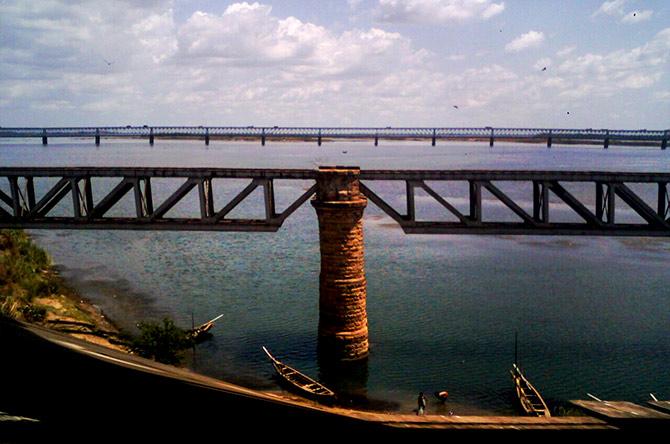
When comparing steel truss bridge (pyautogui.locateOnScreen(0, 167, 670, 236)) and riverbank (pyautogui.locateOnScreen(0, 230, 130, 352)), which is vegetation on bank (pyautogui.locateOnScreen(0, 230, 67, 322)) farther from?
steel truss bridge (pyautogui.locateOnScreen(0, 167, 670, 236))

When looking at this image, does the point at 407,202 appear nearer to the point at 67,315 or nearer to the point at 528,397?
the point at 528,397

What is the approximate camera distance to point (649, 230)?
19859mm

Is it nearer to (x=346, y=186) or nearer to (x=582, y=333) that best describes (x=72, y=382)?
(x=346, y=186)

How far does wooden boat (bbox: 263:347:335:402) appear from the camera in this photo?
18.7 m

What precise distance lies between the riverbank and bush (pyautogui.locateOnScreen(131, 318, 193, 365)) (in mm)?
758

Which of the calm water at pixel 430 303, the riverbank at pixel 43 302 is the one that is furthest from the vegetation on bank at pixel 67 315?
the calm water at pixel 430 303

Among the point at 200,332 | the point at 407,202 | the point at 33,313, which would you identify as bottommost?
the point at 200,332

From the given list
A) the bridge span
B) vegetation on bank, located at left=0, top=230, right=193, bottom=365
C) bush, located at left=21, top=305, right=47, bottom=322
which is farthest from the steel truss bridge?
vegetation on bank, located at left=0, top=230, right=193, bottom=365

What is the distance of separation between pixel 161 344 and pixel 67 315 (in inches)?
228

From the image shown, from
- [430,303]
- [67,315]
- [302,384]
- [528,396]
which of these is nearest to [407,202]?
[302,384]

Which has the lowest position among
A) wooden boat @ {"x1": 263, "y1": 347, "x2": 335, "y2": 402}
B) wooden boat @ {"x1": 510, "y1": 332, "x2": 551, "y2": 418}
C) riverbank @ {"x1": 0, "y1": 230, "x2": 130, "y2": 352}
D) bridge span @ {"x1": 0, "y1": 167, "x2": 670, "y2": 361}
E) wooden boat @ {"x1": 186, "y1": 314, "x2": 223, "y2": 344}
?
wooden boat @ {"x1": 510, "y1": 332, "x2": 551, "y2": 418}

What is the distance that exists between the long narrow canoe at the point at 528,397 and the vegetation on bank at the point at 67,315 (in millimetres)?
12305

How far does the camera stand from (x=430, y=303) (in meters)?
30.2

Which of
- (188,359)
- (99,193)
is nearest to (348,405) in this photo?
(188,359)
